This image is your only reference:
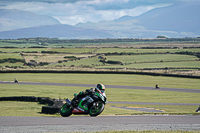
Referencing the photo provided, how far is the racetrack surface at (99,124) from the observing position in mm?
17391

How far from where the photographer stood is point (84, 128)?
17609mm

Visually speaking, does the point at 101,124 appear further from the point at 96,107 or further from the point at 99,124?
the point at 96,107

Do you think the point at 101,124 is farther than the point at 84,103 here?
A: Yes

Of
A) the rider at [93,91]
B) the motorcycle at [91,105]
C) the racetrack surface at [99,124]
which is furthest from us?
the racetrack surface at [99,124]

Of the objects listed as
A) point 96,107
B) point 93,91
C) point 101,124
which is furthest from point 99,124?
point 93,91

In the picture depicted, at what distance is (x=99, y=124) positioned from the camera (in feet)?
61.4

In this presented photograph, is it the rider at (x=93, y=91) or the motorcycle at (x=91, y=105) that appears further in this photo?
the rider at (x=93, y=91)

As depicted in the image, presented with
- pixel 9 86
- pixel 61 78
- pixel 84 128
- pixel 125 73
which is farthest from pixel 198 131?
pixel 125 73

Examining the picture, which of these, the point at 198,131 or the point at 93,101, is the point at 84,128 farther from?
the point at 198,131

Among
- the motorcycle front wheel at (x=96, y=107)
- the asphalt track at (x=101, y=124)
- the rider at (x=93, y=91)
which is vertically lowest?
the asphalt track at (x=101, y=124)

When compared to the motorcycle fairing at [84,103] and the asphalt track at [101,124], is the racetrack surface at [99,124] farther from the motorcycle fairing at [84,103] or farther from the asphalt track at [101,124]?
the motorcycle fairing at [84,103]

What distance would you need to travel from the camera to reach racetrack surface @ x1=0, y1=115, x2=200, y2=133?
17391 mm

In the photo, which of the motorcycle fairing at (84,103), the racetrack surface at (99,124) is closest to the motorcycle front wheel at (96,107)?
the motorcycle fairing at (84,103)

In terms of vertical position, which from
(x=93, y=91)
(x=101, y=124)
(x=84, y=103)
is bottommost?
(x=101, y=124)
